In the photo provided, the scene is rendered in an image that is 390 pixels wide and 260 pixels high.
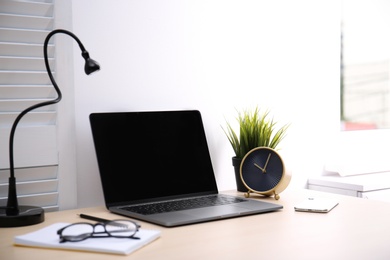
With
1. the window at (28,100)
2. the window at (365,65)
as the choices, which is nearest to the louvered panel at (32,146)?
→ the window at (28,100)

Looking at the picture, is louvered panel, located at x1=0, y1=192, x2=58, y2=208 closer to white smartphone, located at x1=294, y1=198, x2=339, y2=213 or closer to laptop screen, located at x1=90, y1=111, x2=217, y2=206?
laptop screen, located at x1=90, y1=111, x2=217, y2=206

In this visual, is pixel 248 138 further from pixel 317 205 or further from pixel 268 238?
pixel 268 238

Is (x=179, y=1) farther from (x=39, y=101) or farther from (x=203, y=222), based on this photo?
(x=203, y=222)

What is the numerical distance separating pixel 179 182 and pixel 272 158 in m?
0.31

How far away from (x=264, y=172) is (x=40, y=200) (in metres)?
0.69

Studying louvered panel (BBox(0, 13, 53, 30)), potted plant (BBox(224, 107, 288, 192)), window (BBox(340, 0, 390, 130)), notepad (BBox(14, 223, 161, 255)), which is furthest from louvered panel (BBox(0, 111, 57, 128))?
window (BBox(340, 0, 390, 130))

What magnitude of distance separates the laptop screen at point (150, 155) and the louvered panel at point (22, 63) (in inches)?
8.0

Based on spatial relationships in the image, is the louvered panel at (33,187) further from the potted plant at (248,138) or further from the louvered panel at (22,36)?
the potted plant at (248,138)

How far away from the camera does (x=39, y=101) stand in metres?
1.51

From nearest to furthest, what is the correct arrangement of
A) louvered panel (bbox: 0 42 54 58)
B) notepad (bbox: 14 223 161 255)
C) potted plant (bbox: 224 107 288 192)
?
notepad (bbox: 14 223 161 255) < louvered panel (bbox: 0 42 54 58) < potted plant (bbox: 224 107 288 192)

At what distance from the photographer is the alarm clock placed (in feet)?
5.59

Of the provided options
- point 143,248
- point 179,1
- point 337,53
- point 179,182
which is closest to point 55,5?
point 179,1

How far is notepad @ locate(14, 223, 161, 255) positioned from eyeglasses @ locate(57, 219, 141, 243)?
1 cm

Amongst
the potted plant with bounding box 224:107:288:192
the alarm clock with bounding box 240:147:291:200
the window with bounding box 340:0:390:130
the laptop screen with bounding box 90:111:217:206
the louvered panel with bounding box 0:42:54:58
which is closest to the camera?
the louvered panel with bounding box 0:42:54:58
